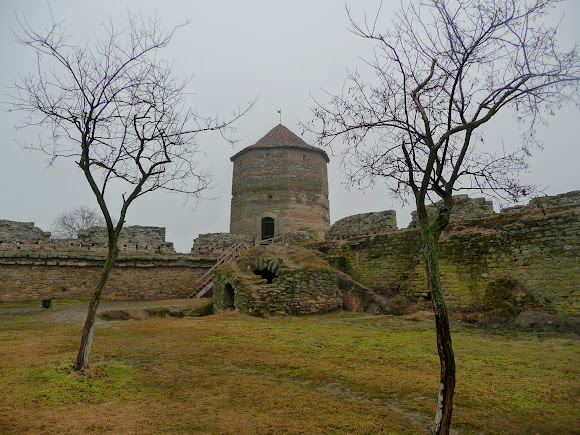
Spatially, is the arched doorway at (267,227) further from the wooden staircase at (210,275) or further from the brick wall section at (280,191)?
the wooden staircase at (210,275)

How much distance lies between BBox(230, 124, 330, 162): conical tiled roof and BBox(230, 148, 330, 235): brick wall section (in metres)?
0.29

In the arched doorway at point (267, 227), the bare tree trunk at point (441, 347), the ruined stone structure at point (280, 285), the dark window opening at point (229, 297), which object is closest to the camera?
the bare tree trunk at point (441, 347)

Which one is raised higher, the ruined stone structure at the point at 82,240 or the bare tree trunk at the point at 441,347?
the ruined stone structure at the point at 82,240

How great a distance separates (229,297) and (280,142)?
16.8m

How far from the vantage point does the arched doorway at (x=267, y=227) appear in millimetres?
25656

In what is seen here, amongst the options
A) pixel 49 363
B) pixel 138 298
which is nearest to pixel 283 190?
pixel 138 298

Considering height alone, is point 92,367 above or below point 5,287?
below

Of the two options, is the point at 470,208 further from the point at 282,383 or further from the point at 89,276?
the point at 89,276

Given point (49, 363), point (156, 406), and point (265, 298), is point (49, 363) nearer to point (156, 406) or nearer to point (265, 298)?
point (156, 406)

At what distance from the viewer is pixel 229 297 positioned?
12906 millimetres

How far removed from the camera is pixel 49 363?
5398mm

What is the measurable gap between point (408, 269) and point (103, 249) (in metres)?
14.5

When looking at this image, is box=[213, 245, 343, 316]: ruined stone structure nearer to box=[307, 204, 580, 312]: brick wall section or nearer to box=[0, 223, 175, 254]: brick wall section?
box=[307, 204, 580, 312]: brick wall section

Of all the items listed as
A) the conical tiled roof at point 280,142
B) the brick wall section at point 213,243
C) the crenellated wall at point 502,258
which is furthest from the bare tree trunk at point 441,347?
the conical tiled roof at point 280,142
